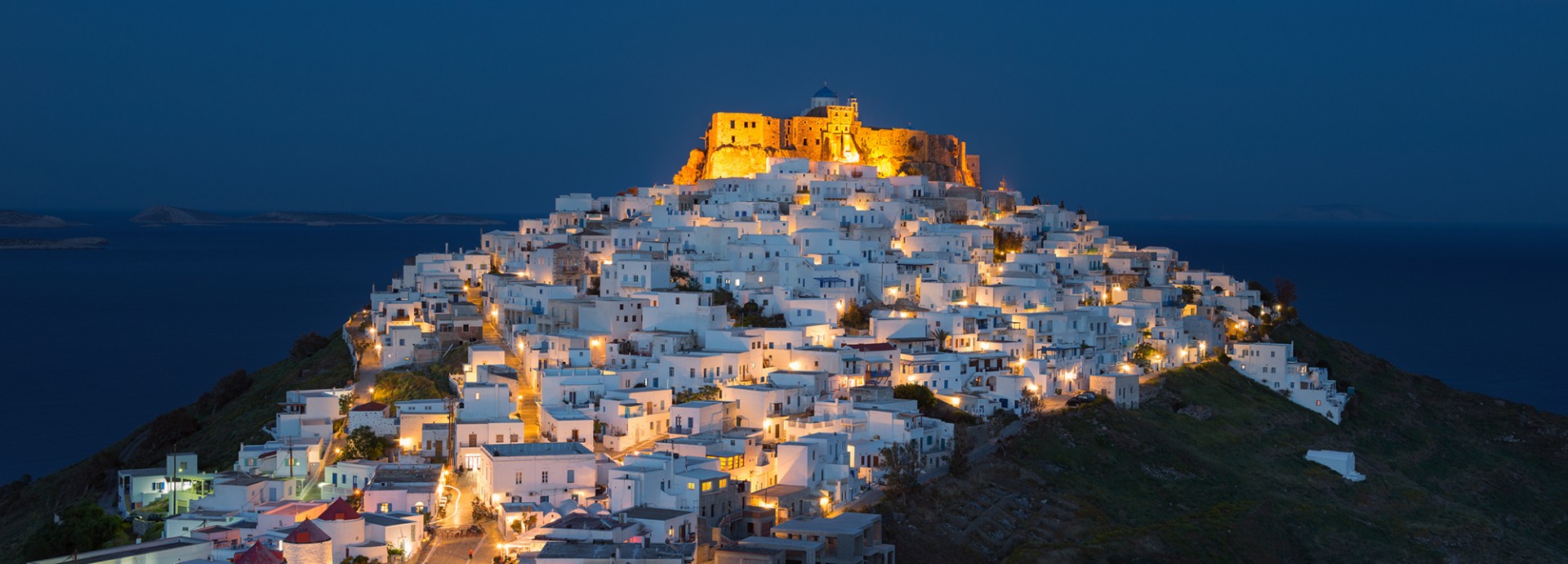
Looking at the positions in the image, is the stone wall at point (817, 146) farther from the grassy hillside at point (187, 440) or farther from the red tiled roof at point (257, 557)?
the red tiled roof at point (257, 557)

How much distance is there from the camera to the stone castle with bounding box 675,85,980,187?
59844 millimetres

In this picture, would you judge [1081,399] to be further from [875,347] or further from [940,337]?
[875,347]

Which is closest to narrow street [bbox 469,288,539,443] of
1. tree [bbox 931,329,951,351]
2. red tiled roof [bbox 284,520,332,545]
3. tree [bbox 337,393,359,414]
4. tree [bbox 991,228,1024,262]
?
tree [bbox 337,393,359,414]

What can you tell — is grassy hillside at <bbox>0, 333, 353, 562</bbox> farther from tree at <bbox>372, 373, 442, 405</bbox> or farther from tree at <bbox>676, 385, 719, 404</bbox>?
tree at <bbox>676, 385, 719, 404</bbox>

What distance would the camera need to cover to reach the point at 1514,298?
4348 inches

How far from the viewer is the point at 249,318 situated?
85000mm

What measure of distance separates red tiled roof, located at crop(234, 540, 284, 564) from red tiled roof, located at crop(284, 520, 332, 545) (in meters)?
0.45

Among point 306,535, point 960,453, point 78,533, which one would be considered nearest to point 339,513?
point 306,535

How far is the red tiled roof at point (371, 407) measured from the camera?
33.0 meters

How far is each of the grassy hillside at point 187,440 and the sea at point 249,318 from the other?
482 centimetres

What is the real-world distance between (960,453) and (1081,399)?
6.76m

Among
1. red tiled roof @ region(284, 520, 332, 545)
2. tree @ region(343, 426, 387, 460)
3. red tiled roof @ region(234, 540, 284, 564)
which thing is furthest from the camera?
tree @ region(343, 426, 387, 460)

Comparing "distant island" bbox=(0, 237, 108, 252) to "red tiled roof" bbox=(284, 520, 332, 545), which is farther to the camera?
"distant island" bbox=(0, 237, 108, 252)

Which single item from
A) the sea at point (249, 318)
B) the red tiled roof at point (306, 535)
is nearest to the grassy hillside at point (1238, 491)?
the red tiled roof at point (306, 535)
